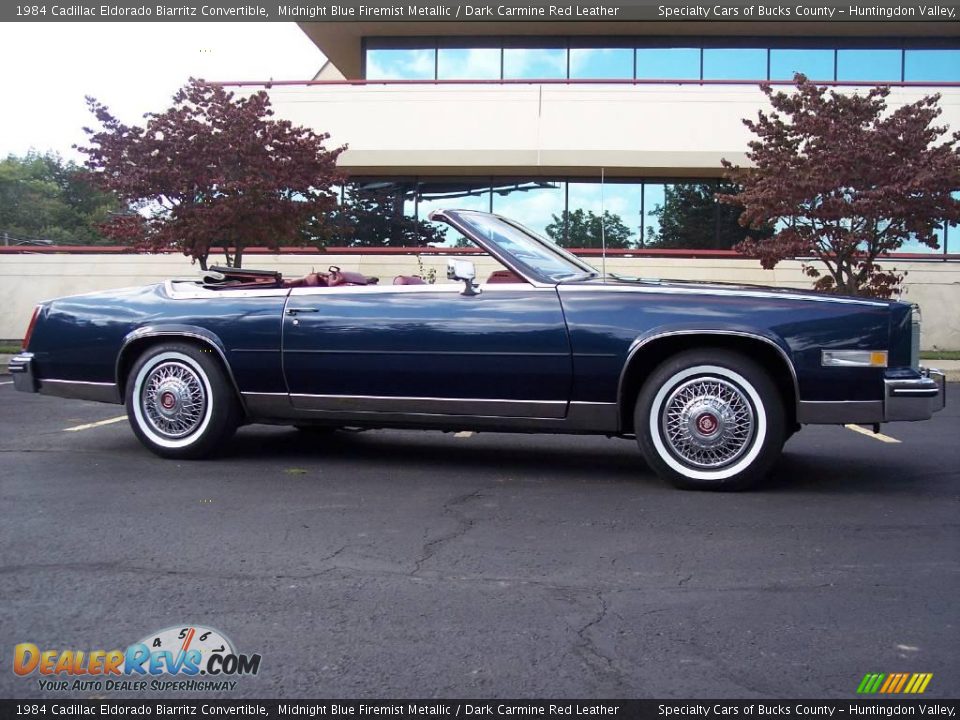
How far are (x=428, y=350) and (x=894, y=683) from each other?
3179mm

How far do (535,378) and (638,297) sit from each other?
72 cm

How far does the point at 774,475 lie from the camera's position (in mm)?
5449

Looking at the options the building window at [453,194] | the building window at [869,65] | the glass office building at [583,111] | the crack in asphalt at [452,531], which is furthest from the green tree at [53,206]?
the crack in asphalt at [452,531]

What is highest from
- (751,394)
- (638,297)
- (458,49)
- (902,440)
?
(458,49)

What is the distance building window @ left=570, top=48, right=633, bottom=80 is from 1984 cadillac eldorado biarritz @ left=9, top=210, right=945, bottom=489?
640 inches

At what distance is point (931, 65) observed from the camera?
21078mm

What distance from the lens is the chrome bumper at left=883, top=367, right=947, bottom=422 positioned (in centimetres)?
469

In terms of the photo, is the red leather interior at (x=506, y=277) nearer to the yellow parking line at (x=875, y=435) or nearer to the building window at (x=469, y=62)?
the yellow parking line at (x=875, y=435)

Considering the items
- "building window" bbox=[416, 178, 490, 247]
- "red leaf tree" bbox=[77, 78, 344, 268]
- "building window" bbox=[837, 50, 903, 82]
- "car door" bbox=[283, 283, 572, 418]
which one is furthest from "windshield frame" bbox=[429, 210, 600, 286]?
"building window" bbox=[837, 50, 903, 82]

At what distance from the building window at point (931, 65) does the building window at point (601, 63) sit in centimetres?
642

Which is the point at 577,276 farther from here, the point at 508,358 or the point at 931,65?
the point at 931,65

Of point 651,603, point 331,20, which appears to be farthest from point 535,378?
point 331,20
